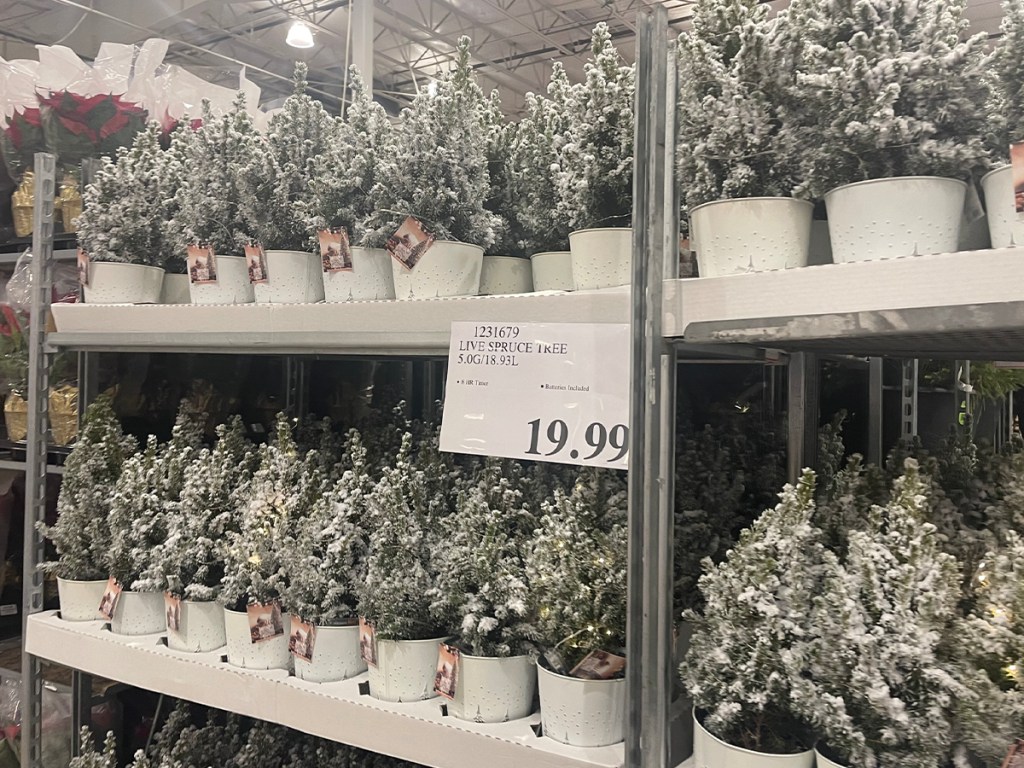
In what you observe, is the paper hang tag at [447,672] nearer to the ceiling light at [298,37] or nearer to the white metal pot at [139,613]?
the white metal pot at [139,613]

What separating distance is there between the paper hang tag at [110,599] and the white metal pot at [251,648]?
0.92 feet

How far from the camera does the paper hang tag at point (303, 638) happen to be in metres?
1.29

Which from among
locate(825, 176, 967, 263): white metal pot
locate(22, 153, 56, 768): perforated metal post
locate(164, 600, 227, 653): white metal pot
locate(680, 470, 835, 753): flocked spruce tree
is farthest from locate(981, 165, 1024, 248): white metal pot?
locate(22, 153, 56, 768): perforated metal post

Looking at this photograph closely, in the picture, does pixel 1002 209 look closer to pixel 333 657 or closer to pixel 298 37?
pixel 333 657

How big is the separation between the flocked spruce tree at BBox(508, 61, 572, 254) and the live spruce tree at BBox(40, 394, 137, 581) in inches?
37.2

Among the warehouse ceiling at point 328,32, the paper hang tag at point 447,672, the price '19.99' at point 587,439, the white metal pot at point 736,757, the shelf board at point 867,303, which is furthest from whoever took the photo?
the warehouse ceiling at point 328,32

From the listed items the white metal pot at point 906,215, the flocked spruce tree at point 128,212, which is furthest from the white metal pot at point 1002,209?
the flocked spruce tree at point 128,212

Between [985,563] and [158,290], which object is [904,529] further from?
[158,290]

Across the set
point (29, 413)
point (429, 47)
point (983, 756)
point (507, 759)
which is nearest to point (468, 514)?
point (507, 759)

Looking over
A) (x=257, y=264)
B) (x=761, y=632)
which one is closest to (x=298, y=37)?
(x=257, y=264)

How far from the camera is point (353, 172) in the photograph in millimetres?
1321

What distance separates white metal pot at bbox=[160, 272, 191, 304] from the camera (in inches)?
66.4

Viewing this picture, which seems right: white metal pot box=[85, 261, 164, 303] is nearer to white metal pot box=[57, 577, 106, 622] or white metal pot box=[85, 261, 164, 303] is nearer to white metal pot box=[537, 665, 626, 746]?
white metal pot box=[57, 577, 106, 622]

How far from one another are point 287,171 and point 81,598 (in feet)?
3.06
